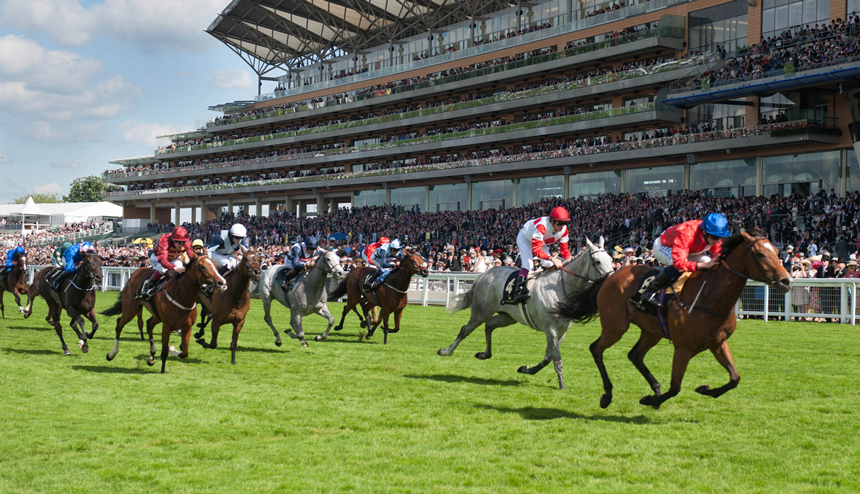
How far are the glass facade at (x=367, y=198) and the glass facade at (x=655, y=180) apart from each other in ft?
62.2

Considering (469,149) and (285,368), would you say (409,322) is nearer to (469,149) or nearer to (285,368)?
(285,368)

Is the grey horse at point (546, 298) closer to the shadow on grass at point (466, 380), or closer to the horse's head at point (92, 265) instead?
the shadow on grass at point (466, 380)

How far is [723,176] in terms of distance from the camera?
32375 mm

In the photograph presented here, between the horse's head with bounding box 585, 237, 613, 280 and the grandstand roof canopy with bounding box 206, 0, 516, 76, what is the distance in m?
42.0

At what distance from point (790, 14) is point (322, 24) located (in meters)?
38.9

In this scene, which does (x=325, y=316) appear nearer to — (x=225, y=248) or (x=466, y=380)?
(x=225, y=248)

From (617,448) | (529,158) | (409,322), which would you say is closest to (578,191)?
(529,158)

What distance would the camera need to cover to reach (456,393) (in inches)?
306

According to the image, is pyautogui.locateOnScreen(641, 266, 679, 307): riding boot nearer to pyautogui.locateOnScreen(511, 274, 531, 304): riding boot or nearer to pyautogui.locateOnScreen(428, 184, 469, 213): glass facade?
pyautogui.locateOnScreen(511, 274, 531, 304): riding boot

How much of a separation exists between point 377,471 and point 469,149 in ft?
136

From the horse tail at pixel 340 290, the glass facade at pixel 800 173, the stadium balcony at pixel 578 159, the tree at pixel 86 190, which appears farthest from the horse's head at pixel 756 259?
the tree at pixel 86 190

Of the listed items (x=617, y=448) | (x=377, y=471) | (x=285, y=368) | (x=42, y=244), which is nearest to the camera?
(x=377, y=471)

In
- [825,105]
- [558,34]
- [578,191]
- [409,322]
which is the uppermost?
[558,34]

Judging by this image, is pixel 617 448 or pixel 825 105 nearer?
pixel 617 448
